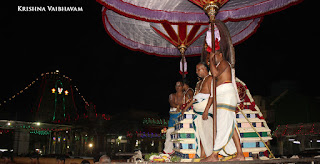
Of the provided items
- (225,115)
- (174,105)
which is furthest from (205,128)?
(174,105)

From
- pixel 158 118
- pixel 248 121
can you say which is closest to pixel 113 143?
pixel 158 118

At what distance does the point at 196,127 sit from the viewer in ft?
19.4

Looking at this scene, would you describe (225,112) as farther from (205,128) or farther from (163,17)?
(163,17)

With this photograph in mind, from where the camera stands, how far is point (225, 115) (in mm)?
4625

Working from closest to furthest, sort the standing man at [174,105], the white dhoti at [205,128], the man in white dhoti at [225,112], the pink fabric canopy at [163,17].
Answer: the man in white dhoti at [225,112]
the white dhoti at [205,128]
the pink fabric canopy at [163,17]
the standing man at [174,105]

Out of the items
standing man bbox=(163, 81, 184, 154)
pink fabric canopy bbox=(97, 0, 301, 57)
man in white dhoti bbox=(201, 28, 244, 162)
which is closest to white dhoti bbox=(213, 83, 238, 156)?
man in white dhoti bbox=(201, 28, 244, 162)

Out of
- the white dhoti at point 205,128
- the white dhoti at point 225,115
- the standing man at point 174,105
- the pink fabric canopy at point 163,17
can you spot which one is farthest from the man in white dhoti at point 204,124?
the pink fabric canopy at point 163,17

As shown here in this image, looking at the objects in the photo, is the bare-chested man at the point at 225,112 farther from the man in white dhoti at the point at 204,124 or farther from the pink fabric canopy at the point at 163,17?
the pink fabric canopy at the point at 163,17

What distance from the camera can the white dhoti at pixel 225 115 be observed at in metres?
4.49

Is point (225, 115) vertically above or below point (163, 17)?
below

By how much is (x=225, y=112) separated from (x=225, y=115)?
0.06 m

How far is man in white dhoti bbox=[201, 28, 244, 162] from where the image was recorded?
448 cm

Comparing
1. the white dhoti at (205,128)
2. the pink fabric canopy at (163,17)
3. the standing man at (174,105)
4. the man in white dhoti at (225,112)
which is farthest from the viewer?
the standing man at (174,105)

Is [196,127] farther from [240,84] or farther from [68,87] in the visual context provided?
[68,87]
